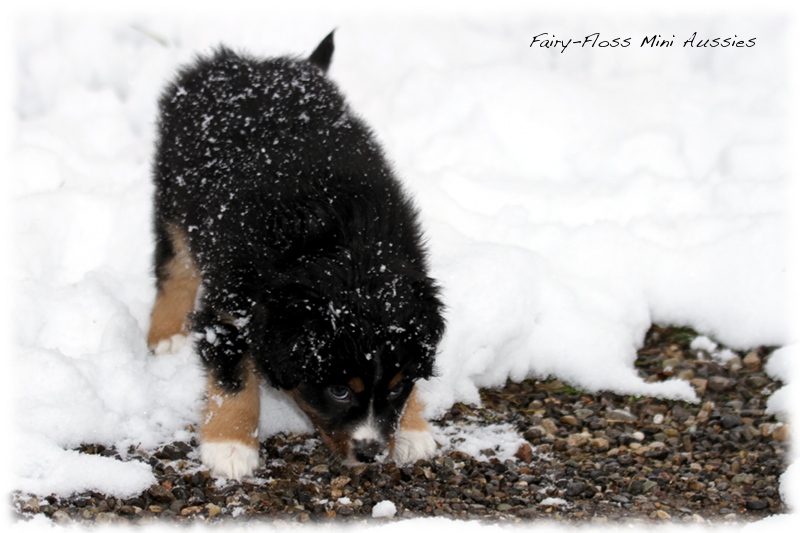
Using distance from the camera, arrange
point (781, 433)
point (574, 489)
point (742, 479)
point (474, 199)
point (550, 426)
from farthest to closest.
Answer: point (474, 199)
point (550, 426)
point (781, 433)
point (742, 479)
point (574, 489)

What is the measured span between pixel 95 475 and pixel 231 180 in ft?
4.34

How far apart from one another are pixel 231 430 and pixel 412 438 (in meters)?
0.76

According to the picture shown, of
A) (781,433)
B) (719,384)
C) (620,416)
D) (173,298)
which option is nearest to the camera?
(781,433)

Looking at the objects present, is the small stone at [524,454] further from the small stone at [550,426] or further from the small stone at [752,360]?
the small stone at [752,360]

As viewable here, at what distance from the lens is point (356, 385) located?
10.6 feet

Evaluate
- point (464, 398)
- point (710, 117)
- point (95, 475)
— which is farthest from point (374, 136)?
point (710, 117)

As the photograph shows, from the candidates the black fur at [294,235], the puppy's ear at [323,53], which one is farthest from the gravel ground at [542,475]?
the puppy's ear at [323,53]

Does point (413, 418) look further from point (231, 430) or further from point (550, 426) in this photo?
point (231, 430)

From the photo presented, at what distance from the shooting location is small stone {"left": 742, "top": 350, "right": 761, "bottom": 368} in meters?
4.57

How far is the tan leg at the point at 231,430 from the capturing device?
3.56 metres

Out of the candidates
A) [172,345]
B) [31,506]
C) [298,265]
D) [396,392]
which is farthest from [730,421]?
[31,506]

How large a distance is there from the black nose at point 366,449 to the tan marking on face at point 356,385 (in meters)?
0.21

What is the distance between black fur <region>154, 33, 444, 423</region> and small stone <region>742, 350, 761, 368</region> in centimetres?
204

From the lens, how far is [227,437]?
142 inches
